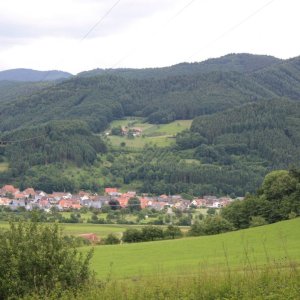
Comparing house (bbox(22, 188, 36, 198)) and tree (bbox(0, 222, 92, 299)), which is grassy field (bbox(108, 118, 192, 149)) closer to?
house (bbox(22, 188, 36, 198))

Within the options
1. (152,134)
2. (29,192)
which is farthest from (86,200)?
(152,134)

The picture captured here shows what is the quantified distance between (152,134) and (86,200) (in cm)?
5553

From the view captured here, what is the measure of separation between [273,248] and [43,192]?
292ft

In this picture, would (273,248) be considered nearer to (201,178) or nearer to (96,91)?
(201,178)

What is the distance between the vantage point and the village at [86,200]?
9068cm

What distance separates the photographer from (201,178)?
111 meters

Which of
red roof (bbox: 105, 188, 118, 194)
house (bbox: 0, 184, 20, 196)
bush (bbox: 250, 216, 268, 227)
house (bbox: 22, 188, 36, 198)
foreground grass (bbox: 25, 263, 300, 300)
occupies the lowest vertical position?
red roof (bbox: 105, 188, 118, 194)

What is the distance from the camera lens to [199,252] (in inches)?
1116

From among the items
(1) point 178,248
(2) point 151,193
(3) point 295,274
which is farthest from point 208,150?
(3) point 295,274

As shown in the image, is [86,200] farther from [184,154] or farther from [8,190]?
[184,154]

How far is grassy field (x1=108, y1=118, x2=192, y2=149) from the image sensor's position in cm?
13894

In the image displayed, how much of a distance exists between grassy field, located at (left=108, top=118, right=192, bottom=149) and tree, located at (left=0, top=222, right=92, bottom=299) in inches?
4716

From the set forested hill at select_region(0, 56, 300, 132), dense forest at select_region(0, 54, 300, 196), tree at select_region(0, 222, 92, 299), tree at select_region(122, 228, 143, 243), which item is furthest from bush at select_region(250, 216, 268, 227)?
forested hill at select_region(0, 56, 300, 132)

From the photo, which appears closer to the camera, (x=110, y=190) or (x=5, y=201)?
(x=5, y=201)
